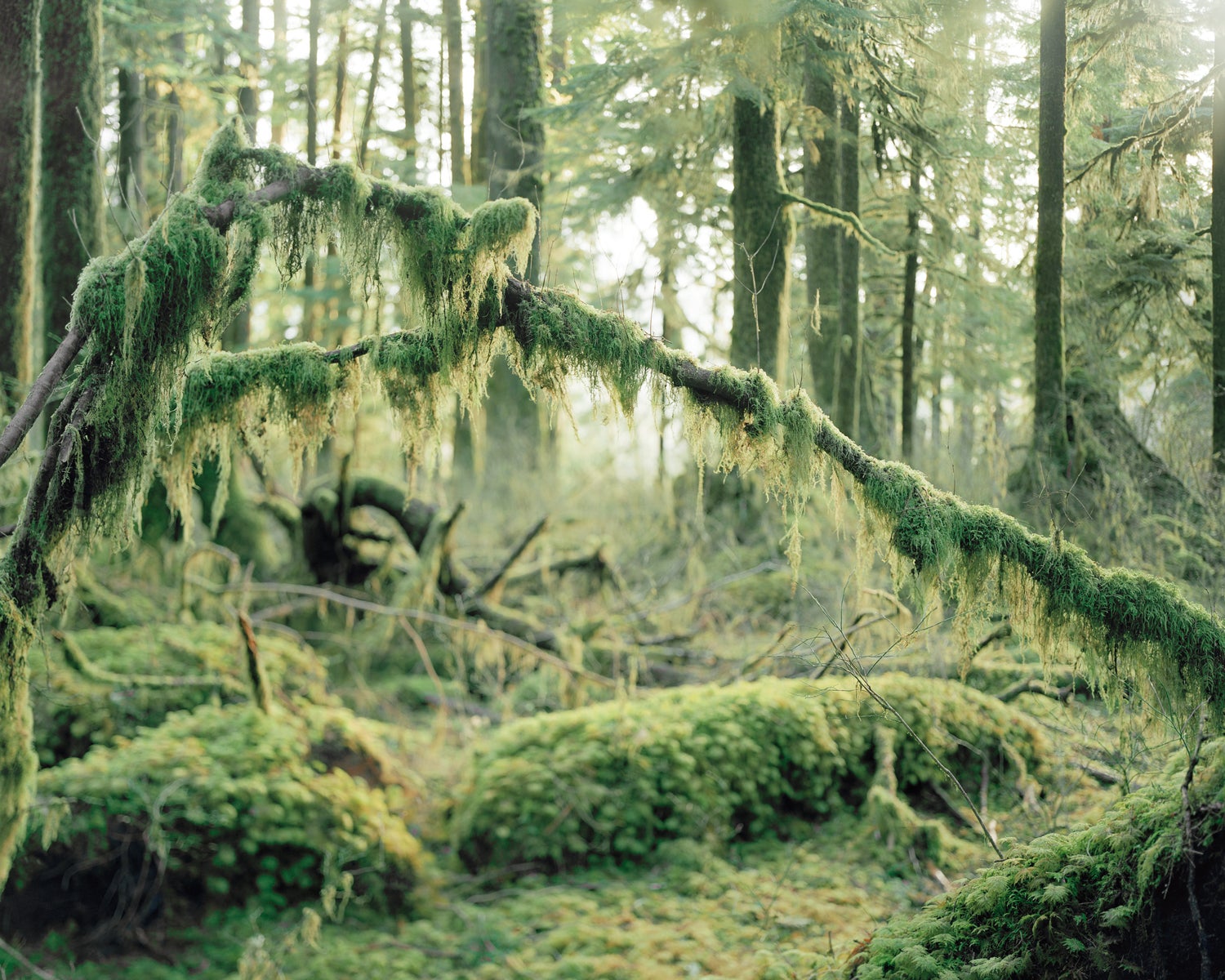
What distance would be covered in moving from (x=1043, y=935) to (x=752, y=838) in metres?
3.26

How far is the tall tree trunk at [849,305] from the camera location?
10.3 metres

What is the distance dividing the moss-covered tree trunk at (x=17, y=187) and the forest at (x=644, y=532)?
31mm

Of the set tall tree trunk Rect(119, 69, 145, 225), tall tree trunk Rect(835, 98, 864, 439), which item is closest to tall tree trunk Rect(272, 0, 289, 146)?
tall tree trunk Rect(119, 69, 145, 225)

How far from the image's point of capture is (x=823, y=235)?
11664 millimetres

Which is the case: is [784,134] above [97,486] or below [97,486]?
above

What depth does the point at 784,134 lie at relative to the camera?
10.9m

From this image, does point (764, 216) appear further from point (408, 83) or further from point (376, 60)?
point (376, 60)

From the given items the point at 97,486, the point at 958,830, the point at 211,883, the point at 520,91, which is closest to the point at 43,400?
the point at 97,486

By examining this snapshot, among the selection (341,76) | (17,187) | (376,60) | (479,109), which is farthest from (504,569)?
(376,60)

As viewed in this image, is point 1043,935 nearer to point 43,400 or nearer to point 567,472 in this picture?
point 43,400

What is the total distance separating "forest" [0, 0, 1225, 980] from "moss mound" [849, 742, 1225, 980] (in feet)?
0.06

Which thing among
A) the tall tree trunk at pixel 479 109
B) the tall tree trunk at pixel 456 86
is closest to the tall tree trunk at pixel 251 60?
the tall tree trunk at pixel 456 86

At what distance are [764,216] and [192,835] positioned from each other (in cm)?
780

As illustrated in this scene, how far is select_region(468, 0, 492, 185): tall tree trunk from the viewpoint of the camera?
14.7 meters
